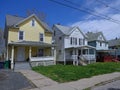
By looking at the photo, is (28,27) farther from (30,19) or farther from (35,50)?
(35,50)

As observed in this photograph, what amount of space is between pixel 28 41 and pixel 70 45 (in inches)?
421

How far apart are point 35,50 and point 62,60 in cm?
767

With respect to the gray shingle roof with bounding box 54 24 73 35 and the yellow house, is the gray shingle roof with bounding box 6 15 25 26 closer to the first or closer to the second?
the yellow house

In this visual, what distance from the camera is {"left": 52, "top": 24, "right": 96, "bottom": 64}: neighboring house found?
33.1 meters

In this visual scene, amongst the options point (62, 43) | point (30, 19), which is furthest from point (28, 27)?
point (62, 43)

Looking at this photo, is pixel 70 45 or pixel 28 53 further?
pixel 70 45

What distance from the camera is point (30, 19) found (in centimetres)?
2748

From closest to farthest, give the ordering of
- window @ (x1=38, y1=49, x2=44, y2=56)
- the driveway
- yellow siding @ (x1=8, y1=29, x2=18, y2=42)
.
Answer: the driveway
yellow siding @ (x1=8, y1=29, x2=18, y2=42)
window @ (x1=38, y1=49, x2=44, y2=56)

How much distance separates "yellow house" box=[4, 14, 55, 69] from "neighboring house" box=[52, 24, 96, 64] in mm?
4867

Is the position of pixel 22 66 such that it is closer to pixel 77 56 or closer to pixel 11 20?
pixel 11 20

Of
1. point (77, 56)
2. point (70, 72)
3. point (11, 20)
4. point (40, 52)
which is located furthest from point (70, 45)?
point (70, 72)

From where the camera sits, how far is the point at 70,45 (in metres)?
34.6

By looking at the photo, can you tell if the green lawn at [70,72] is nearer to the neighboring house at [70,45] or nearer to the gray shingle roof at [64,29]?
the neighboring house at [70,45]

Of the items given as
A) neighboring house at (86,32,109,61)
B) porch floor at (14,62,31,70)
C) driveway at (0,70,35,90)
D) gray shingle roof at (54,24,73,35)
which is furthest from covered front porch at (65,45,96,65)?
driveway at (0,70,35,90)
